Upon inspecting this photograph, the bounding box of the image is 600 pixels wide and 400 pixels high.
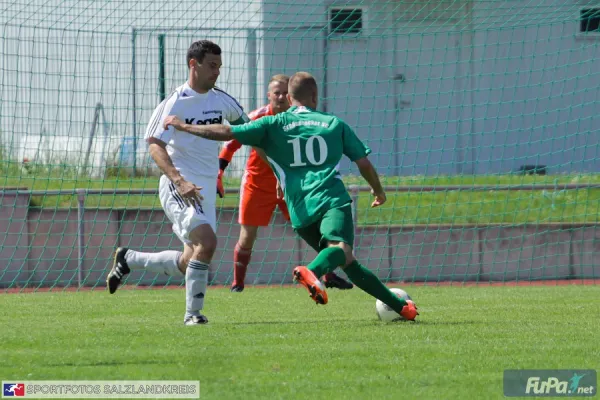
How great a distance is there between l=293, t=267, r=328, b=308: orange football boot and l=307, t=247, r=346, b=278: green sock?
214 mm

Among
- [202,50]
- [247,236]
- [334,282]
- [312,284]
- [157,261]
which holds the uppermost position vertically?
[202,50]

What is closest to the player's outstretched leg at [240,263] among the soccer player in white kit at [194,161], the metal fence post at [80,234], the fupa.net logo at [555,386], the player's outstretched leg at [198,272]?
the metal fence post at [80,234]

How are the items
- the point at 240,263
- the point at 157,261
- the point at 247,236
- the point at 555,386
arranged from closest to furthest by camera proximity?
1. the point at 555,386
2. the point at 157,261
3. the point at 247,236
4. the point at 240,263

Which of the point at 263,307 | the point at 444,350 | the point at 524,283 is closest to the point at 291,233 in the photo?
the point at 524,283

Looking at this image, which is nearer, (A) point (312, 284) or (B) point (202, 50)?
(A) point (312, 284)

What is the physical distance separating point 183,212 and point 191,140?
542mm

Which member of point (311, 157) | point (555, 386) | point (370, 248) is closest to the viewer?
point (555, 386)

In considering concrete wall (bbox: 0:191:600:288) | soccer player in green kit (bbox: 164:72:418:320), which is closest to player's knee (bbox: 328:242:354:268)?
soccer player in green kit (bbox: 164:72:418:320)

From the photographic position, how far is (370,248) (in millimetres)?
13508

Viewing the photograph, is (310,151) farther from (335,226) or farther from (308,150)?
(335,226)

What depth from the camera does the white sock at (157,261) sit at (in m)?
8.43

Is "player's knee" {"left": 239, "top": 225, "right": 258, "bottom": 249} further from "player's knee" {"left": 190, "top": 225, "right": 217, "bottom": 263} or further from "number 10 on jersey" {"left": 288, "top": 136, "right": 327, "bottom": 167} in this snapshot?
"number 10 on jersey" {"left": 288, "top": 136, "right": 327, "bottom": 167}

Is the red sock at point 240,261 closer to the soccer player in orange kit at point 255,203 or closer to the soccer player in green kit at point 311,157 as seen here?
the soccer player in orange kit at point 255,203

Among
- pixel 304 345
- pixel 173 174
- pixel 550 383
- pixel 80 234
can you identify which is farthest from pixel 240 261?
pixel 550 383
